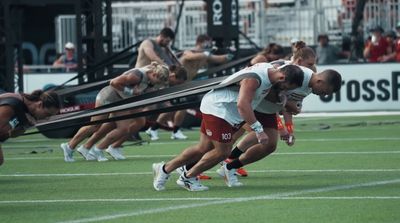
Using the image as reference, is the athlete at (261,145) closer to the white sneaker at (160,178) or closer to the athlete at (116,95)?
the white sneaker at (160,178)

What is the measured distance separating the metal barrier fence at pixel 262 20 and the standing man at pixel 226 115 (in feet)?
64.9

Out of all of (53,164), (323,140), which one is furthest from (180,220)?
(323,140)

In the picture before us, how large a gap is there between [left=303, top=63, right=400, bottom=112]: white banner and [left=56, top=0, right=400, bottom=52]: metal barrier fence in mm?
3408

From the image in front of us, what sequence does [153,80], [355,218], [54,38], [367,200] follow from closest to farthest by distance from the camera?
[355,218], [367,200], [153,80], [54,38]

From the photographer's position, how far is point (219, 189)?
614 inches

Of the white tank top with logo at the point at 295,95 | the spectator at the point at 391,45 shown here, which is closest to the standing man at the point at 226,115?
the white tank top with logo at the point at 295,95

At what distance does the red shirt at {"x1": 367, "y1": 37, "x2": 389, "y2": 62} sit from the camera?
1280 inches

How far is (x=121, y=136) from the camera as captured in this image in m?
20.3

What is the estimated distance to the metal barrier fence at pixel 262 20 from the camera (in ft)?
115

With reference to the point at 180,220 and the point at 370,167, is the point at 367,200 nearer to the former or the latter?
the point at 180,220

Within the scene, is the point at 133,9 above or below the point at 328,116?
above

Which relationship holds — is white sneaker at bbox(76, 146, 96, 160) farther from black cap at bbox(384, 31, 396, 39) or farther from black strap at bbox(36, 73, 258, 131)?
black cap at bbox(384, 31, 396, 39)

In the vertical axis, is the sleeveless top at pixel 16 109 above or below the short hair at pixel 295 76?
below

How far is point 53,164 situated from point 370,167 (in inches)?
191
